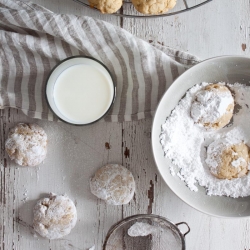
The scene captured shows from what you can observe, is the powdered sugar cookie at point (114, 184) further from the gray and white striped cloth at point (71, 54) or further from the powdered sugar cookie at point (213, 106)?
the powdered sugar cookie at point (213, 106)

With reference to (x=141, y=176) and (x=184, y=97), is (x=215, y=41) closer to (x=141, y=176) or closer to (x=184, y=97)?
(x=184, y=97)

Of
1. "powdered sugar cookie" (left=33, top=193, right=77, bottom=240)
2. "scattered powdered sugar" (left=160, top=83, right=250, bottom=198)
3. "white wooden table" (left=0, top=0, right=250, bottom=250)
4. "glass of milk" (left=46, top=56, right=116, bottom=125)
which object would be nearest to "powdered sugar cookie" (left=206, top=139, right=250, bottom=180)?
"scattered powdered sugar" (left=160, top=83, right=250, bottom=198)

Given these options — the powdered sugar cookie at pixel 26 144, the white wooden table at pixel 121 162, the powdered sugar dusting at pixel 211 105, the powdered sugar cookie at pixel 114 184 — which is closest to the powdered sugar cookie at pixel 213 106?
the powdered sugar dusting at pixel 211 105

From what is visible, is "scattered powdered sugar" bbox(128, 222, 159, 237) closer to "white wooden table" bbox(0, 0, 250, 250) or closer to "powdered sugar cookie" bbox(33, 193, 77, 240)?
"white wooden table" bbox(0, 0, 250, 250)

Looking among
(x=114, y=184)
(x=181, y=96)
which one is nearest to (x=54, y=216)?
(x=114, y=184)

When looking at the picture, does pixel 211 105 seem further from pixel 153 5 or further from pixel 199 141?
pixel 153 5

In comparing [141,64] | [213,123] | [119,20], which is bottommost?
[213,123]

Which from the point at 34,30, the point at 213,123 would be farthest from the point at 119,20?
A: the point at 213,123
